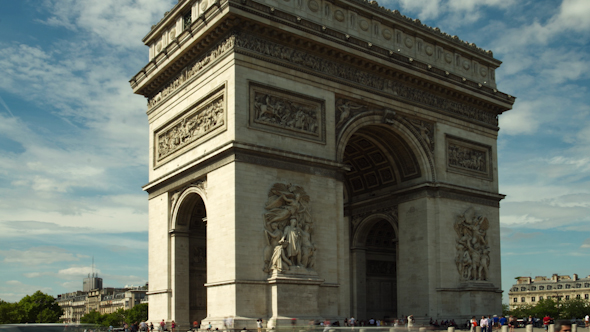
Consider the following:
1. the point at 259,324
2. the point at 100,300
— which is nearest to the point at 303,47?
the point at 259,324

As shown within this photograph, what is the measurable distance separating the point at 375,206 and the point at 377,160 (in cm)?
257

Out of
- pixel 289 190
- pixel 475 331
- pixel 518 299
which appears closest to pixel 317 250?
pixel 289 190

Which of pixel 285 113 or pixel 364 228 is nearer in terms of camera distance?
pixel 285 113

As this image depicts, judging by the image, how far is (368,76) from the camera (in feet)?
103

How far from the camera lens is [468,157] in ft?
116

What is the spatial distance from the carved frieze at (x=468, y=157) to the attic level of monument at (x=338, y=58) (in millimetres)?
1645

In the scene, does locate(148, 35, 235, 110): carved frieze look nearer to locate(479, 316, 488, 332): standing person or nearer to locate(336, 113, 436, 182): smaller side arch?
locate(336, 113, 436, 182): smaller side arch

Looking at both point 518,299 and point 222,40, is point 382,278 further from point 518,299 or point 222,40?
point 518,299

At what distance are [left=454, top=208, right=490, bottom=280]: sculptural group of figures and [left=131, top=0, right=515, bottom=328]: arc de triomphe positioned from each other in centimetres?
7

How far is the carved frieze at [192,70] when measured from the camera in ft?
90.8

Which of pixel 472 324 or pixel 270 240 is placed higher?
pixel 270 240

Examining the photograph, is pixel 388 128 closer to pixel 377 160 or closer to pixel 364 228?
pixel 377 160

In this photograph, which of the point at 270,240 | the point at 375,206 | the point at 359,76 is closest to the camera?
the point at 270,240

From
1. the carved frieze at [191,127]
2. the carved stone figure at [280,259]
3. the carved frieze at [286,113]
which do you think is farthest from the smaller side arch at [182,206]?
the carved stone figure at [280,259]
